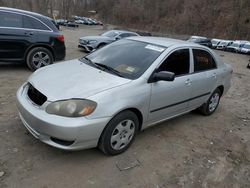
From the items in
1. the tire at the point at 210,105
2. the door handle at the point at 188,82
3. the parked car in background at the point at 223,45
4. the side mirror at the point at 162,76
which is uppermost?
the side mirror at the point at 162,76

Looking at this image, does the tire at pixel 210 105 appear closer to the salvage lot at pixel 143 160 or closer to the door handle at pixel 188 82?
the salvage lot at pixel 143 160

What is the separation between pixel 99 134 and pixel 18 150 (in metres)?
1.13

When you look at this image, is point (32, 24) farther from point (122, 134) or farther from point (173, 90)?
point (122, 134)

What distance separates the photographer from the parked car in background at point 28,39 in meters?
6.32

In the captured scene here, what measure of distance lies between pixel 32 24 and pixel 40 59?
3.17ft

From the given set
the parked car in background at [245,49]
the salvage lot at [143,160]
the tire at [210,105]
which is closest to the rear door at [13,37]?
the salvage lot at [143,160]

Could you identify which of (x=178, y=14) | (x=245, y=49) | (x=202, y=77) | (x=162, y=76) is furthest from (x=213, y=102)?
(x=178, y=14)

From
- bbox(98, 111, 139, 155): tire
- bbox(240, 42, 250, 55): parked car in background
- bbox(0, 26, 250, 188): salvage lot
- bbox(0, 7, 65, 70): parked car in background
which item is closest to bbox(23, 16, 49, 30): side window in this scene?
bbox(0, 7, 65, 70): parked car in background

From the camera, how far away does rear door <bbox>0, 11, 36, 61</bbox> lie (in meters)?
6.27

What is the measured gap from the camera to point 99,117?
2.87 m

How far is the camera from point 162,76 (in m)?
3.37

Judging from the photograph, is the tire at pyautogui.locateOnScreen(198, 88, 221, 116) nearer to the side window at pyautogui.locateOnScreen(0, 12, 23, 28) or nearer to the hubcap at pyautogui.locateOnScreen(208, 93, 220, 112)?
the hubcap at pyautogui.locateOnScreen(208, 93, 220, 112)

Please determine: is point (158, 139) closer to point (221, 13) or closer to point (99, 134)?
point (99, 134)

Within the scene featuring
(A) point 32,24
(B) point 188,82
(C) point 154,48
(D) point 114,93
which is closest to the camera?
(D) point 114,93
